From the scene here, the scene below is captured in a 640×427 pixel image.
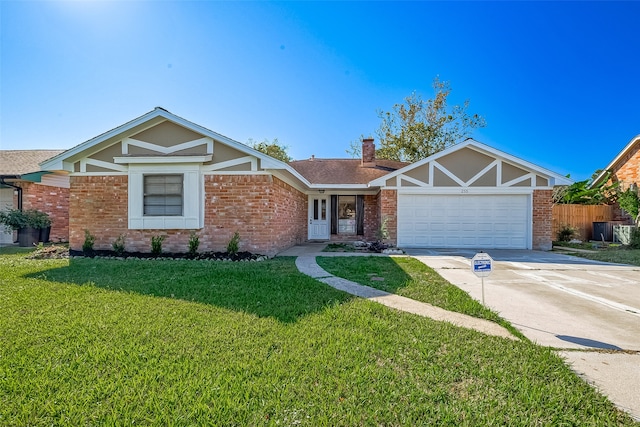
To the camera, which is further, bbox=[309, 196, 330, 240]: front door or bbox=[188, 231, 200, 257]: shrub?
bbox=[309, 196, 330, 240]: front door

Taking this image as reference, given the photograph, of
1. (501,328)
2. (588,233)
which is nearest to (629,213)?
(588,233)

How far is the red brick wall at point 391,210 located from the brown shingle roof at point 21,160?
1357 cm

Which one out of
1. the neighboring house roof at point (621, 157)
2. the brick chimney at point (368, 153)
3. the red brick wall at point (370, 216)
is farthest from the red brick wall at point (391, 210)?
the neighboring house roof at point (621, 157)

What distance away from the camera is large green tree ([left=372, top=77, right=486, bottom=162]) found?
2489cm

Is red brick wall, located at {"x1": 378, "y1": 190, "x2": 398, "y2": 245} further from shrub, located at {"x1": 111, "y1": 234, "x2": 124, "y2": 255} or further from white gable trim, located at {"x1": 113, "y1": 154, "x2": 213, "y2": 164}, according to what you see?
shrub, located at {"x1": 111, "y1": 234, "x2": 124, "y2": 255}

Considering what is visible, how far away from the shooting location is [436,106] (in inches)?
977

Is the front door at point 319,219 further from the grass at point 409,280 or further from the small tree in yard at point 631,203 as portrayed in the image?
the small tree in yard at point 631,203

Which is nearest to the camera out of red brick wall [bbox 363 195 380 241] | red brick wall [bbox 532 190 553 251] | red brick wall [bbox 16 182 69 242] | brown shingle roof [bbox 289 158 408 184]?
red brick wall [bbox 532 190 553 251]

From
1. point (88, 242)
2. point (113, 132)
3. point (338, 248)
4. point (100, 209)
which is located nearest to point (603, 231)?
point (338, 248)

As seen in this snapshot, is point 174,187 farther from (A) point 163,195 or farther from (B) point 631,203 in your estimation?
(B) point 631,203

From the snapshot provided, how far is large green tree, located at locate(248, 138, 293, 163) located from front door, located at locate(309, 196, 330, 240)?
18419mm

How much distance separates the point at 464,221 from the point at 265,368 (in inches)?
443

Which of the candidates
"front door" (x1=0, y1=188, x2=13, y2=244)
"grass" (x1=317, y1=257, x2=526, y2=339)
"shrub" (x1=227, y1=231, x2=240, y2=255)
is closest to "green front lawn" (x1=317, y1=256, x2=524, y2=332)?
"grass" (x1=317, y1=257, x2=526, y2=339)

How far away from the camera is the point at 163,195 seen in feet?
30.9
